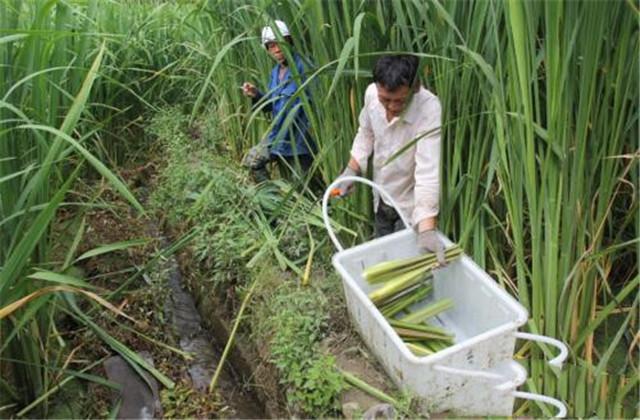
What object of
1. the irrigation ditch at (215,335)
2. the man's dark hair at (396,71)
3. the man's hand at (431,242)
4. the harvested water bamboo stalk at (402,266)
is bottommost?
the irrigation ditch at (215,335)

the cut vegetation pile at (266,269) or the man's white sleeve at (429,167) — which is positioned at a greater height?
the man's white sleeve at (429,167)

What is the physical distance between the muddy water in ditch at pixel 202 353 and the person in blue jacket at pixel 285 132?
2.54 feet

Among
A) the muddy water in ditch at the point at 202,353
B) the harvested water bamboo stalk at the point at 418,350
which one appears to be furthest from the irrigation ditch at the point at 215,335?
the harvested water bamboo stalk at the point at 418,350

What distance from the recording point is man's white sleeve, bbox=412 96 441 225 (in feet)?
6.06

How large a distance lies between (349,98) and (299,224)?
59 cm

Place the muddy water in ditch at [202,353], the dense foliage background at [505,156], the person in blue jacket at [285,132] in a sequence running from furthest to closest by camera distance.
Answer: the person in blue jacket at [285,132]
the muddy water in ditch at [202,353]
the dense foliage background at [505,156]

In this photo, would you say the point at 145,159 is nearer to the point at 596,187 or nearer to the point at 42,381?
the point at 42,381

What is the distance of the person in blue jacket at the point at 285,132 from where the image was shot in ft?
8.20

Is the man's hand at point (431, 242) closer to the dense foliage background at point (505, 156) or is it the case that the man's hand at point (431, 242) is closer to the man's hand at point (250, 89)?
the dense foliage background at point (505, 156)

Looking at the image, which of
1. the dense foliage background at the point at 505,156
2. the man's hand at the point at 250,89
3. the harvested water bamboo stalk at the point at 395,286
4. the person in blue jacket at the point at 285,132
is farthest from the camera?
the man's hand at the point at 250,89

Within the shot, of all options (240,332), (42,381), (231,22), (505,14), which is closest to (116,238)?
(240,332)

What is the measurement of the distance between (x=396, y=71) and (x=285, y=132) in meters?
0.88

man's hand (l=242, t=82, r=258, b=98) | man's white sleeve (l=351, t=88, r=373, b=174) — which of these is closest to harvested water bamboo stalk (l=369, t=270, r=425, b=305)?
man's white sleeve (l=351, t=88, r=373, b=174)

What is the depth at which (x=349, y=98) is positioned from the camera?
2246mm
